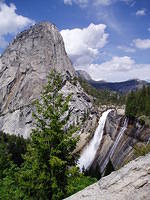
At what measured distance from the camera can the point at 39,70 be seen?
179 m

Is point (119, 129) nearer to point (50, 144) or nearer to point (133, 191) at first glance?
point (50, 144)

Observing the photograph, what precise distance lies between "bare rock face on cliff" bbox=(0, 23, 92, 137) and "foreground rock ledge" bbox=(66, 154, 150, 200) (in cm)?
14821

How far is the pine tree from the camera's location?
48.5 feet

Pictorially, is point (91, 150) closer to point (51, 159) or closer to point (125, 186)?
point (51, 159)

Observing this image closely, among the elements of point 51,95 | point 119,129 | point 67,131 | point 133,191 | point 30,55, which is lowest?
point 119,129

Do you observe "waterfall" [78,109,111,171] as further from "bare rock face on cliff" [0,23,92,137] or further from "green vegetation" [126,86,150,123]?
"bare rock face on cliff" [0,23,92,137]

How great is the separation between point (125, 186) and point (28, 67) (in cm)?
17629

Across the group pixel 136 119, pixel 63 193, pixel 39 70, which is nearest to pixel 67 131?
pixel 63 193

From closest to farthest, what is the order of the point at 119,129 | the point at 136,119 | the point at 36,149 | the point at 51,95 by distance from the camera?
Result: the point at 36,149 → the point at 51,95 → the point at 136,119 → the point at 119,129

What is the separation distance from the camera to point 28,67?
180625 mm

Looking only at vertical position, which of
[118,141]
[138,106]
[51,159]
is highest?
[138,106]

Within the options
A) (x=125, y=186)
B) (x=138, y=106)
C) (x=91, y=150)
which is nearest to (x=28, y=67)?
(x=91, y=150)

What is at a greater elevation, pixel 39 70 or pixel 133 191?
pixel 39 70

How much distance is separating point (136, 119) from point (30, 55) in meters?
133
